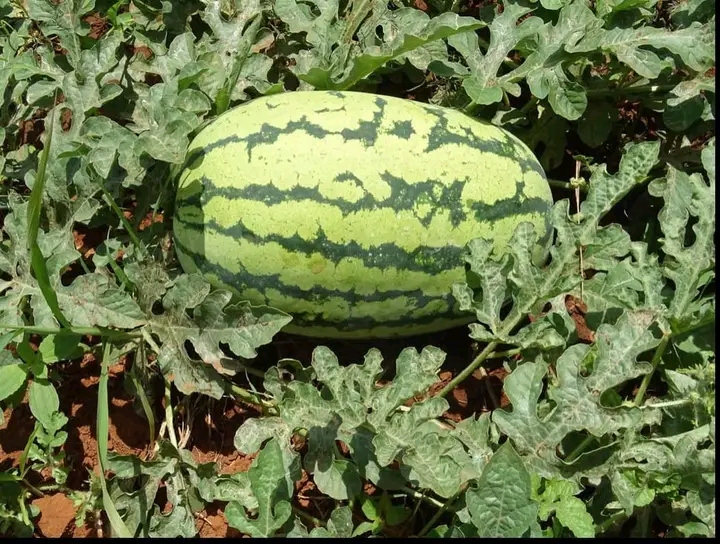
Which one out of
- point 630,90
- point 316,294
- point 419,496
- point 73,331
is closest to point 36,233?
point 73,331

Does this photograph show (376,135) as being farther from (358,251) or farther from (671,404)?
(671,404)

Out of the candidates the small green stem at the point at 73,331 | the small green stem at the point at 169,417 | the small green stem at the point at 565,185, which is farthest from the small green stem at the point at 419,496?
the small green stem at the point at 565,185

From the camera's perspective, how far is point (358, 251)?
2.08m

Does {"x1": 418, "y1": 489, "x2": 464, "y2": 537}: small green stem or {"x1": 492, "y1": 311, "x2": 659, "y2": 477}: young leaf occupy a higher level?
{"x1": 492, "y1": 311, "x2": 659, "y2": 477}: young leaf

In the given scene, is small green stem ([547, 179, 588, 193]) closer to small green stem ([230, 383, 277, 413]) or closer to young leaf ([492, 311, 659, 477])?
young leaf ([492, 311, 659, 477])

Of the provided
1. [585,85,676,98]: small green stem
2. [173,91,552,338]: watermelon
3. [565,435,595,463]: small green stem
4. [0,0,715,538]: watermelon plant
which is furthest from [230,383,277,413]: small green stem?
[585,85,676,98]: small green stem

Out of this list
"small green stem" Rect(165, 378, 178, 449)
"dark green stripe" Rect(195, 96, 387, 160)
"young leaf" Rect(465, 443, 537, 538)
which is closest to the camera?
"young leaf" Rect(465, 443, 537, 538)

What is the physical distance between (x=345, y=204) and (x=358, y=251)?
0.45ft

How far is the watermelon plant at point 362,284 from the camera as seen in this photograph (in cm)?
204

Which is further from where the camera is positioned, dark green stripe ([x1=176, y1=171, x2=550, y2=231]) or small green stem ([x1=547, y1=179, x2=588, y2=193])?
small green stem ([x1=547, y1=179, x2=588, y2=193])

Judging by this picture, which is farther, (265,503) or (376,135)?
(376,135)

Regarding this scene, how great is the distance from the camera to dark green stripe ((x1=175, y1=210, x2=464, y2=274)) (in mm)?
2072

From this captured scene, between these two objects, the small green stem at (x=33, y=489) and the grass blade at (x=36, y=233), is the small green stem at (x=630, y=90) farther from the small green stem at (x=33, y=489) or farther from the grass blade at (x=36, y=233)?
the small green stem at (x=33, y=489)

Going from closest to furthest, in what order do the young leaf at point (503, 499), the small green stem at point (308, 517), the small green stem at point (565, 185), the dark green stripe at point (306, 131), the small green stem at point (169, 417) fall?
1. the young leaf at point (503, 499)
2. the dark green stripe at point (306, 131)
3. the small green stem at point (308, 517)
4. the small green stem at point (169, 417)
5. the small green stem at point (565, 185)
